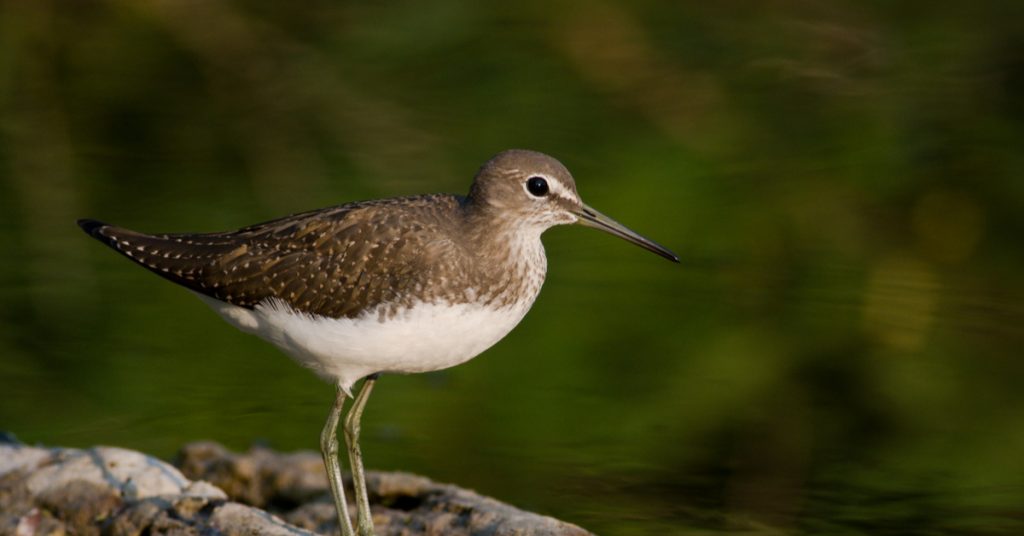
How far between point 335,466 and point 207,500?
0.56 meters

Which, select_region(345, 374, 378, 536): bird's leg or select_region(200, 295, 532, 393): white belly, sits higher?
select_region(200, 295, 532, 393): white belly

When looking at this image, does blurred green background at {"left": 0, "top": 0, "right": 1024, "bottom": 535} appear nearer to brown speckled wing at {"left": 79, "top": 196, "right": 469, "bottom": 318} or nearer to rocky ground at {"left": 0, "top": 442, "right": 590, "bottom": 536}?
rocky ground at {"left": 0, "top": 442, "right": 590, "bottom": 536}

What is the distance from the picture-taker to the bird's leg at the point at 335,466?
638 centimetres

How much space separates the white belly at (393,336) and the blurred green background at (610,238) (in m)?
1.71

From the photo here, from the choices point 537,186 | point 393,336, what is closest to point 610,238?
point 537,186

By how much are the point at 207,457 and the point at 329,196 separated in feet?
13.2

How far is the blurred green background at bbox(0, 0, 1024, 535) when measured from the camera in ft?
27.3

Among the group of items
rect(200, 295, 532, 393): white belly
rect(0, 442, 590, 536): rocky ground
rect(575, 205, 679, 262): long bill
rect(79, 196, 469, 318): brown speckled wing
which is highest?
Result: rect(575, 205, 679, 262): long bill

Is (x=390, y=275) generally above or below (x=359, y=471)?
above

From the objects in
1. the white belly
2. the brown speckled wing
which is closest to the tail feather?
the brown speckled wing

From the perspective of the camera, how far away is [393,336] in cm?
612

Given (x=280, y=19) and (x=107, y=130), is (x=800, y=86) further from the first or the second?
(x=107, y=130)

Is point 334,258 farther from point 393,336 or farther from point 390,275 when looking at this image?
point 393,336

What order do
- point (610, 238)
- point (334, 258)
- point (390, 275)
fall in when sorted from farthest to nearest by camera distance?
1. point (610, 238)
2. point (334, 258)
3. point (390, 275)
